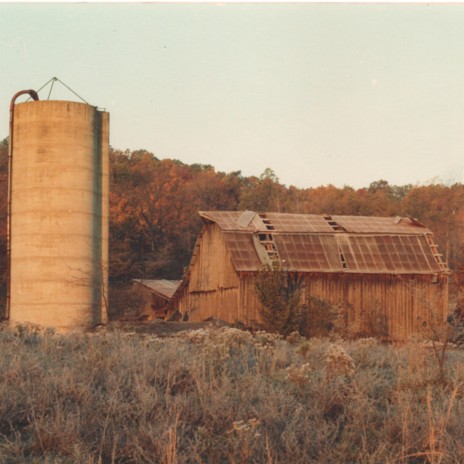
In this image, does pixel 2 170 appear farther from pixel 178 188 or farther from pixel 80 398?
pixel 80 398

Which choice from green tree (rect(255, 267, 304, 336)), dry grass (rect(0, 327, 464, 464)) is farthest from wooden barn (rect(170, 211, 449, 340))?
dry grass (rect(0, 327, 464, 464))

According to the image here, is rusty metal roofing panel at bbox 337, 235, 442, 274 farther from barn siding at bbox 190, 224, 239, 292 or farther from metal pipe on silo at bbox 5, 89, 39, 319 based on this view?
metal pipe on silo at bbox 5, 89, 39, 319

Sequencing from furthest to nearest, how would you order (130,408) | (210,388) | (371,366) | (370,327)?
(370,327)
(371,366)
(210,388)
(130,408)

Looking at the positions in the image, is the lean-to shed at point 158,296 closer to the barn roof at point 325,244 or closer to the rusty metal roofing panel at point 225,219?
the rusty metal roofing panel at point 225,219

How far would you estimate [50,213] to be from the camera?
84.5 feet

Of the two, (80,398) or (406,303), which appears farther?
(406,303)

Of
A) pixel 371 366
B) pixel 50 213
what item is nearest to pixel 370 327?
pixel 50 213

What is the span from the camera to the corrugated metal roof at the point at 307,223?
3170 cm

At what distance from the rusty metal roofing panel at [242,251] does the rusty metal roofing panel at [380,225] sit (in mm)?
5132

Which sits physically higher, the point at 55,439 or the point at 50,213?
the point at 50,213

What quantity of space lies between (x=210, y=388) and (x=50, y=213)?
19046mm

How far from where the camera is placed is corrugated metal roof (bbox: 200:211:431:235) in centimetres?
3170

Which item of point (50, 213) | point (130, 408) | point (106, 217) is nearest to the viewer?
point (130, 408)

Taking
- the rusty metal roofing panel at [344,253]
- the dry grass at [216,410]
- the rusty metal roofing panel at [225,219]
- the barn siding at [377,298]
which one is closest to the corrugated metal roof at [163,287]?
the rusty metal roofing panel at [225,219]
